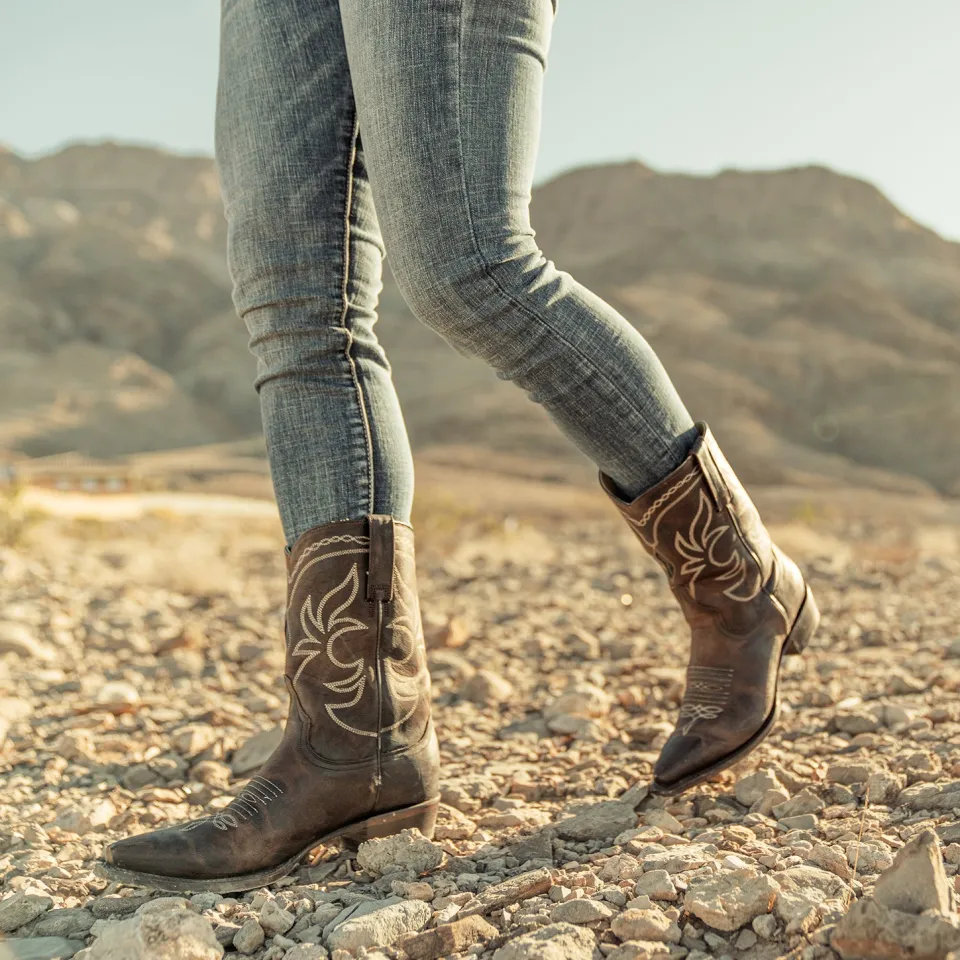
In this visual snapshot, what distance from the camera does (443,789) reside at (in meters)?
1.68

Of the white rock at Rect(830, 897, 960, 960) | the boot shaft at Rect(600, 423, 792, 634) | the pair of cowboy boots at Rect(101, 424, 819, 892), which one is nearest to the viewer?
the white rock at Rect(830, 897, 960, 960)

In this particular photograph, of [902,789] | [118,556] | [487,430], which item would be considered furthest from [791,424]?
[902,789]

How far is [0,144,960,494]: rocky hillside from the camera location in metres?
34.9

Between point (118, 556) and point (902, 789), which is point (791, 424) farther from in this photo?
point (902, 789)

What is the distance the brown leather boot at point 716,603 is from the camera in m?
1.46

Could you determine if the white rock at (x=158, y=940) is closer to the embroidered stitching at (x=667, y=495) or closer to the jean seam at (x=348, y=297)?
the jean seam at (x=348, y=297)

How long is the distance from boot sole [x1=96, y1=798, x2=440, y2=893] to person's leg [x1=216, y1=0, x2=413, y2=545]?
0.42 m

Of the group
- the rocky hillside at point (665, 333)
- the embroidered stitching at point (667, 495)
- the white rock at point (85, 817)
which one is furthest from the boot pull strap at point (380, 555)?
the rocky hillside at point (665, 333)

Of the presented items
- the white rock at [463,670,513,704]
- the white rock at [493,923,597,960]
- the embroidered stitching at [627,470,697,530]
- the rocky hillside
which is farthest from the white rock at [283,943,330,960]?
the rocky hillside

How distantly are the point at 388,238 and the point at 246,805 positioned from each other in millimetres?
791

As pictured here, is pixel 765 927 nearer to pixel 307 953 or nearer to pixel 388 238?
pixel 307 953

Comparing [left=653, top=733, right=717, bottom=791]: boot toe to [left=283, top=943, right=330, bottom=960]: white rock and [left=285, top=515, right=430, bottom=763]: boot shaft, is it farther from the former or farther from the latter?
[left=283, top=943, right=330, bottom=960]: white rock

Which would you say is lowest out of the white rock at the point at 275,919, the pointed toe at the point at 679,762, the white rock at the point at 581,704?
the white rock at the point at 275,919

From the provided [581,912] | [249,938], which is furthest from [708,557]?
[249,938]
